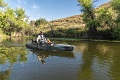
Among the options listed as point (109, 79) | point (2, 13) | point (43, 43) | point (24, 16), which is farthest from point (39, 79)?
point (24, 16)

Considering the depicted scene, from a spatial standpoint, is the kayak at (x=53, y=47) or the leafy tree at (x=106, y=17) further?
the leafy tree at (x=106, y=17)

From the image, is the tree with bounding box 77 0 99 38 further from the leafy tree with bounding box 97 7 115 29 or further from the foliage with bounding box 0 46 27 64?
the foliage with bounding box 0 46 27 64

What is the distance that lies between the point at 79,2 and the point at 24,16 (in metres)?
46.6

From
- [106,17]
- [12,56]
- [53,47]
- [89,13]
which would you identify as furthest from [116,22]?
[12,56]

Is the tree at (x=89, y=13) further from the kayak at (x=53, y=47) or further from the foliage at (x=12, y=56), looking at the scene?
the foliage at (x=12, y=56)

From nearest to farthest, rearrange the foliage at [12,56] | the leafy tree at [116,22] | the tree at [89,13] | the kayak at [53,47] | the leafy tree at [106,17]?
the foliage at [12,56]
the kayak at [53,47]
the leafy tree at [116,22]
the leafy tree at [106,17]
the tree at [89,13]

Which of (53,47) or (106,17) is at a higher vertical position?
(106,17)

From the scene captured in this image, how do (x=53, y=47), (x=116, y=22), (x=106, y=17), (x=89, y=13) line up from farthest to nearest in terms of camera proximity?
(x=89, y=13)
(x=106, y=17)
(x=116, y=22)
(x=53, y=47)

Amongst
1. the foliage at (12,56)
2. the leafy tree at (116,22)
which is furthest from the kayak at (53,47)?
the leafy tree at (116,22)

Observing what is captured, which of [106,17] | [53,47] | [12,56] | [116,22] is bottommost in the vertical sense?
[12,56]

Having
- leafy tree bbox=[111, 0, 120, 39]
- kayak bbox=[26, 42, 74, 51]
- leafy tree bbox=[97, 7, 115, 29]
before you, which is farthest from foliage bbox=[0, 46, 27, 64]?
leafy tree bbox=[97, 7, 115, 29]

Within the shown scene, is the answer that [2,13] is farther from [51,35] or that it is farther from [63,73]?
[63,73]

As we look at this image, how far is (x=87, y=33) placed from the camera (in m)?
70.2

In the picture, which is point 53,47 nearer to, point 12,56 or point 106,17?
point 12,56
